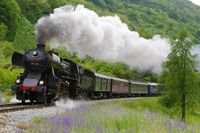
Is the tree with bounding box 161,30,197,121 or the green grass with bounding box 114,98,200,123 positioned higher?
the tree with bounding box 161,30,197,121

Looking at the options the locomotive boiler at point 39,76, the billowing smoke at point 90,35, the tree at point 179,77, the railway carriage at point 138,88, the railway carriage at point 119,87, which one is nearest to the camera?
the locomotive boiler at point 39,76

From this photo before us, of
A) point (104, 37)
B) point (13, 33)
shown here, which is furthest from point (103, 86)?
point (13, 33)

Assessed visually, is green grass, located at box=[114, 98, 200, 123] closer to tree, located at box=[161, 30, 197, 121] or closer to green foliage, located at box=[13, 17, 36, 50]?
tree, located at box=[161, 30, 197, 121]

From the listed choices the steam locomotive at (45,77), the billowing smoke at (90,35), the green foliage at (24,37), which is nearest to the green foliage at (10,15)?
the green foliage at (24,37)

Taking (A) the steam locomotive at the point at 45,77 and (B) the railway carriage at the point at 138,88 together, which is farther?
(B) the railway carriage at the point at 138,88

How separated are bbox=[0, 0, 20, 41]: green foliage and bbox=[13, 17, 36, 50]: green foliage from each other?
170 centimetres

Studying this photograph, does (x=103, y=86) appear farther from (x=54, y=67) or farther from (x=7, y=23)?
(x=7, y=23)

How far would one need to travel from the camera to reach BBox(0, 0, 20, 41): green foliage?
107375 mm

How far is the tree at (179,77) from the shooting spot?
53656 mm

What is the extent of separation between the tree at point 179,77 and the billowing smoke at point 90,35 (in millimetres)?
3289

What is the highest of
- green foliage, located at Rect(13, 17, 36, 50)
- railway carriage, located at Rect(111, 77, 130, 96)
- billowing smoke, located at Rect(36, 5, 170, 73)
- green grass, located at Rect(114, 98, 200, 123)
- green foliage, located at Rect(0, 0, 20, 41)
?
green foliage, located at Rect(0, 0, 20, 41)

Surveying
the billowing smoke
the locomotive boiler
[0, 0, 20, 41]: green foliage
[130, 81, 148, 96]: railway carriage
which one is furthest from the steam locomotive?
[0, 0, 20, 41]: green foliage

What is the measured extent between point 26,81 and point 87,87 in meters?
12.0

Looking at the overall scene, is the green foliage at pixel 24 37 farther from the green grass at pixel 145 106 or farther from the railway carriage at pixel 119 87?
the green grass at pixel 145 106
